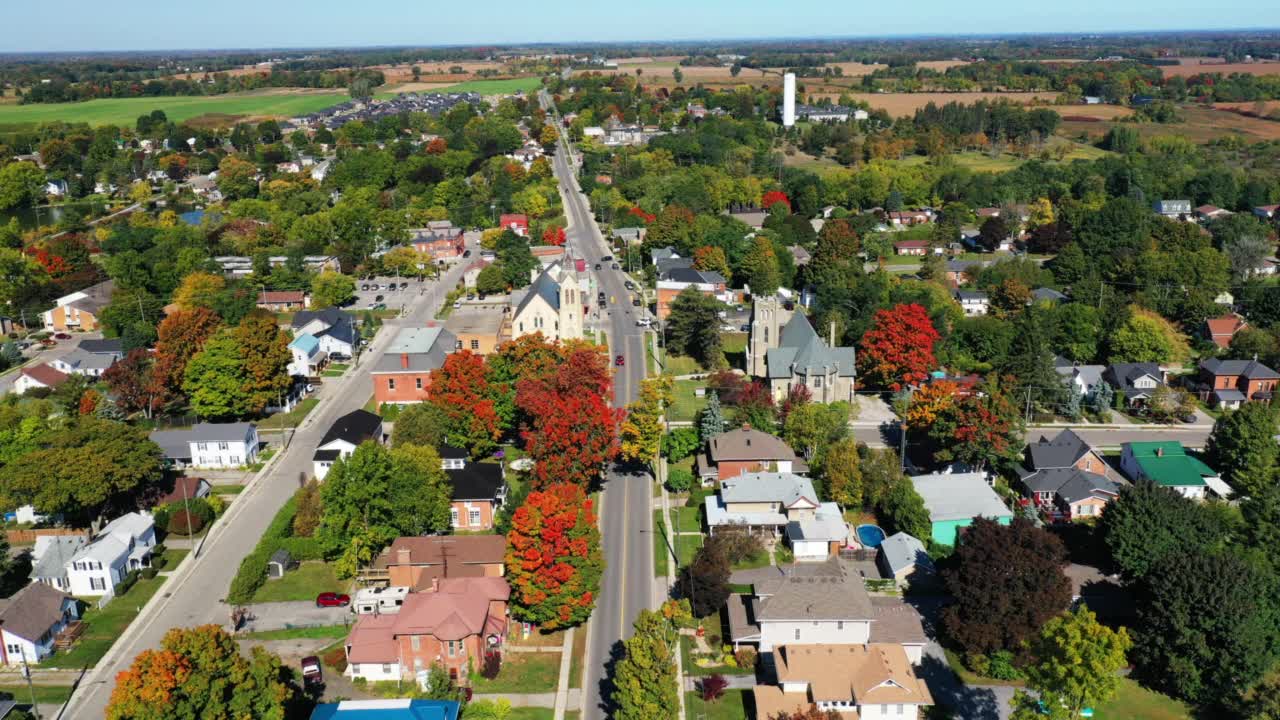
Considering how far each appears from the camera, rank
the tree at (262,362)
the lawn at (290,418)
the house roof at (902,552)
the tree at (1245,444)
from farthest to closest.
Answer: the lawn at (290,418)
the tree at (262,362)
the tree at (1245,444)
the house roof at (902,552)

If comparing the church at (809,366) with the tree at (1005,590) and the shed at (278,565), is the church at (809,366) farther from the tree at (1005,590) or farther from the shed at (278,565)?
the shed at (278,565)

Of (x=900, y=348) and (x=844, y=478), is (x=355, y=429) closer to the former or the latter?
(x=844, y=478)

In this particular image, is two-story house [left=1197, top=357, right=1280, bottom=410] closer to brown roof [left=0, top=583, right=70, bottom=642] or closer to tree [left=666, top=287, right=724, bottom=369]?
tree [left=666, top=287, right=724, bottom=369]

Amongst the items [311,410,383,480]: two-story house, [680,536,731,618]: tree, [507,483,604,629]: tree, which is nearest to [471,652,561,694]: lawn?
[507,483,604,629]: tree

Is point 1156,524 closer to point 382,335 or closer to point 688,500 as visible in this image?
point 688,500

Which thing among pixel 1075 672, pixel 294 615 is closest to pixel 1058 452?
pixel 1075 672

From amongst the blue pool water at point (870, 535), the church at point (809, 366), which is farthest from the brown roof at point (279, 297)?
the blue pool water at point (870, 535)

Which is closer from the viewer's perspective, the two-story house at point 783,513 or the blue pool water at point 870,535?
the two-story house at point 783,513

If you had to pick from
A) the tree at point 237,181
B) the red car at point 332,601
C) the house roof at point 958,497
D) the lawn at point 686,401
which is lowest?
the red car at point 332,601
